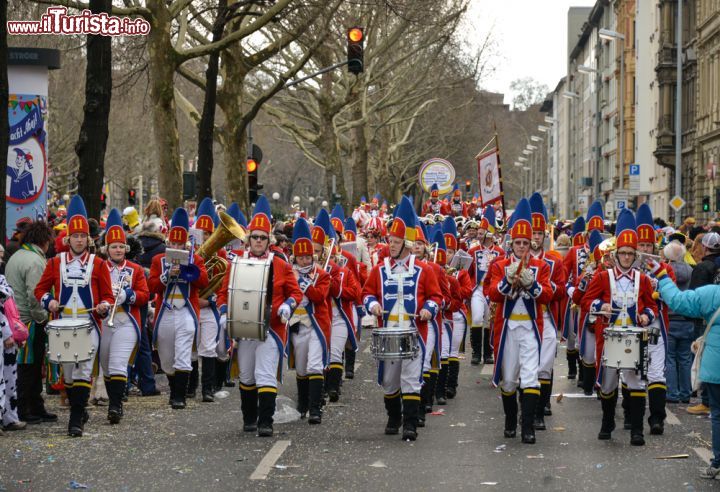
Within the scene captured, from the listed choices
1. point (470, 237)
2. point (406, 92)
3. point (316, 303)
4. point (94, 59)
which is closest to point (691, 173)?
point (406, 92)

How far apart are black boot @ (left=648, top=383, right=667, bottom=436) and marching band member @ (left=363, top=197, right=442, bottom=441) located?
2020 millimetres

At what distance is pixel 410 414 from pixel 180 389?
10.2 feet

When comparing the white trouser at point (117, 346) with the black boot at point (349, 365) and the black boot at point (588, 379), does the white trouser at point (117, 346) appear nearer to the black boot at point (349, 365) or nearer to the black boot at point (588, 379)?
the black boot at point (349, 365)

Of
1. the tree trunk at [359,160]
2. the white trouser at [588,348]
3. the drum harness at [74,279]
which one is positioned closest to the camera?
the drum harness at [74,279]

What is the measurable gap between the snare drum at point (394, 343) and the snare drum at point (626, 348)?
167 centimetres

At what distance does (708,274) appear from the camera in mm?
13844

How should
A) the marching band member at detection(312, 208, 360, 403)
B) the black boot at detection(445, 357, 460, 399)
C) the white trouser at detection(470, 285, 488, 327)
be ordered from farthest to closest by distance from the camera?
the white trouser at detection(470, 285, 488, 327)
the black boot at detection(445, 357, 460, 399)
the marching band member at detection(312, 208, 360, 403)

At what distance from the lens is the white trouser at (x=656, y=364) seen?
11969 mm

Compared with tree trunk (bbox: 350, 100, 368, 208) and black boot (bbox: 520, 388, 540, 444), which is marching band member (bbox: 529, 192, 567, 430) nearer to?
black boot (bbox: 520, 388, 540, 444)

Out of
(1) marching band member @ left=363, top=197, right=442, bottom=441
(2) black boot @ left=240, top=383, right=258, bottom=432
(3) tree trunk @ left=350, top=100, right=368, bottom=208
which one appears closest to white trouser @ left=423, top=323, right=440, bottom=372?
(1) marching band member @ left=363, top=197, right=442, bottom=441

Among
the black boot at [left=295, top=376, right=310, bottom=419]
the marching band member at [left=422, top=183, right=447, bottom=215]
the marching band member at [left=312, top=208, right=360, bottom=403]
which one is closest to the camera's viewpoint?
the black boot at [left=295, top=376, right=310, bottom=419]

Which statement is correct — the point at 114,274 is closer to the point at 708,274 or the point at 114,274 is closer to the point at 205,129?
the point at 708,274

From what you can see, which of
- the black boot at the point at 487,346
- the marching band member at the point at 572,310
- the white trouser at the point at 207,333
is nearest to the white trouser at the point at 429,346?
the white trouser at the point at 207,333

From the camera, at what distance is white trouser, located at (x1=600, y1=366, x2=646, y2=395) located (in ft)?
38.7
